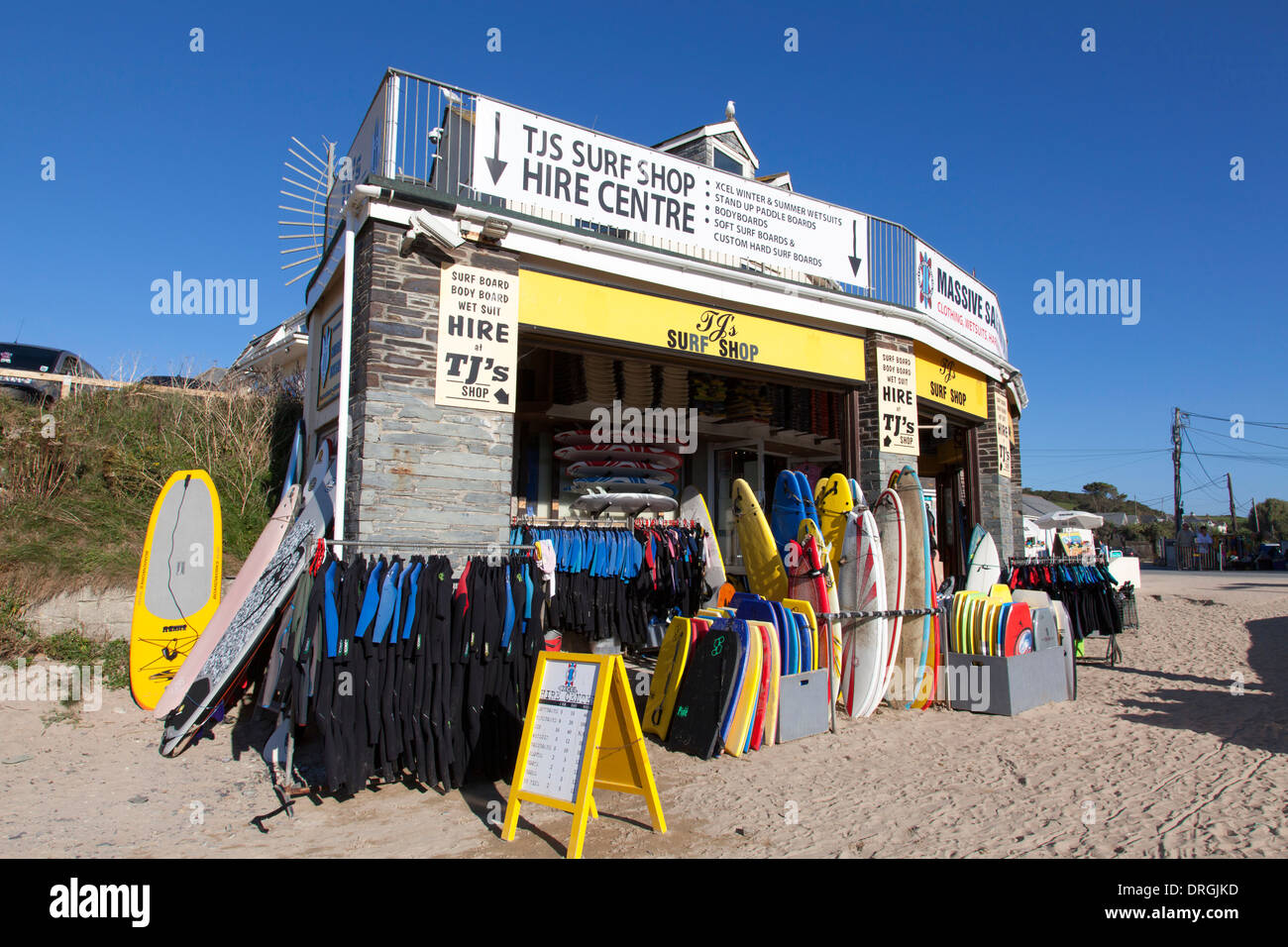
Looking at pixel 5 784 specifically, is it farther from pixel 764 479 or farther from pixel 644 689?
pixel 764 479

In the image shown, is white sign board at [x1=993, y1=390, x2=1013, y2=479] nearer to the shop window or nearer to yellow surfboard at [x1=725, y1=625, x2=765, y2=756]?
the shop window

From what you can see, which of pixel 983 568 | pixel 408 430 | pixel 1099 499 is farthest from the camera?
pixel 1099 499

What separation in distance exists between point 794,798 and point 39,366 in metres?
12.5

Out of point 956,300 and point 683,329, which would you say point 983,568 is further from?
point 683,329

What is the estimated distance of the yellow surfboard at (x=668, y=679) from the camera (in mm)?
5922

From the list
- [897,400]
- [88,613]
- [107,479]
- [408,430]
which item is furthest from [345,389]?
[897,400]

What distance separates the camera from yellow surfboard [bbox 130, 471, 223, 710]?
6465 millimetres

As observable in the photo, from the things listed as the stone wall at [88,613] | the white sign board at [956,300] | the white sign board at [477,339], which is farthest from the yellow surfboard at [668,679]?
the white sign board at [956,300]

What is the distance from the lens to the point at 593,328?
25.1 feet

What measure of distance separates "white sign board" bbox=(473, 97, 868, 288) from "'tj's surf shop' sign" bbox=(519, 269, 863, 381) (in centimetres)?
69

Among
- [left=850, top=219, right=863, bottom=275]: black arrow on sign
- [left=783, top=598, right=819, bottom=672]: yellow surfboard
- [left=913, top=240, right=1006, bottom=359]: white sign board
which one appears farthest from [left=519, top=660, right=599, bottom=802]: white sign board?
[left=913, top=240, right=1006, bottom=359]: white sign board

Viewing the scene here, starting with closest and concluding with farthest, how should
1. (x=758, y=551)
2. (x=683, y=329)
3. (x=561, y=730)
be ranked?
(x=561, y=730)
(x=758, y=551)
(x=683, y=329)

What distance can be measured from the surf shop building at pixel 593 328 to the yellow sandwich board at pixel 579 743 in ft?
7.02

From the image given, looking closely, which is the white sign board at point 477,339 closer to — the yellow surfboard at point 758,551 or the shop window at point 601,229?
the shop window at point 601,229
